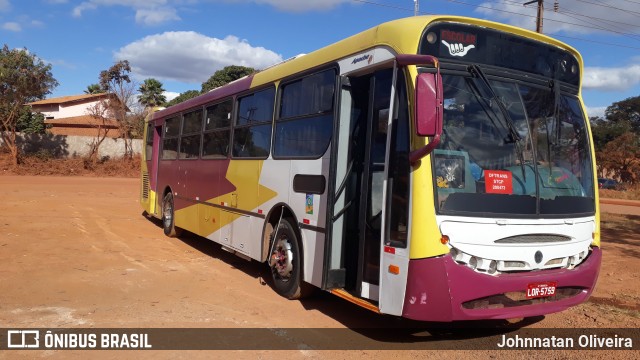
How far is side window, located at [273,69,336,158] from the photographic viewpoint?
19.3 feet

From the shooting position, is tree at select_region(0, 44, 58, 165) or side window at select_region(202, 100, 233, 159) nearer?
side window at select_region(202, 100, 233, 159)

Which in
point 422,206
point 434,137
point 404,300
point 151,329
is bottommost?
point 151,329

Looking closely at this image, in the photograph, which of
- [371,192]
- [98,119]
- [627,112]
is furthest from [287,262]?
[627,112]

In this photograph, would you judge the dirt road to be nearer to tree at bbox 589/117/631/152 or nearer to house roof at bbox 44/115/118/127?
house roof at bbox 44/115/118/127

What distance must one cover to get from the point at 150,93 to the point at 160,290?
44142 millimetres

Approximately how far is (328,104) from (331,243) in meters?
1.61

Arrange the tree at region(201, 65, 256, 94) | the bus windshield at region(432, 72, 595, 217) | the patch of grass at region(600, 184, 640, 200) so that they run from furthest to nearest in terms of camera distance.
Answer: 1. the tree at region(201, 65, 256, 94)
2. the patch of grass at region(600, 184, 640, 200)
3. the bus windshield at region(432, 72, 595, 217)

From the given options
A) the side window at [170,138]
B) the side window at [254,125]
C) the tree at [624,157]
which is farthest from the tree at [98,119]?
the tree at [624,157]

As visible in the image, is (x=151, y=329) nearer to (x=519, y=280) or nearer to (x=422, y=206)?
(x=422, y=206)

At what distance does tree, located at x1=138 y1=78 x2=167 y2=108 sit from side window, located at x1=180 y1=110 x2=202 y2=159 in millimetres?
39432

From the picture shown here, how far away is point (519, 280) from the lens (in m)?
4.55

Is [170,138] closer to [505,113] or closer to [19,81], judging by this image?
A: [505,113]

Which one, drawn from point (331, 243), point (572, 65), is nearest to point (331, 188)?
point (331, 243)

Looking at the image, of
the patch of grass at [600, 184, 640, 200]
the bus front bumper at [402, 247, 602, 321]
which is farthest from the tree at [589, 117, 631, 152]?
the bus front bumper at [402, 247, 602, 321]
